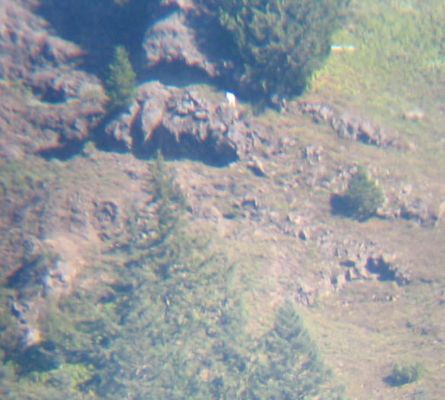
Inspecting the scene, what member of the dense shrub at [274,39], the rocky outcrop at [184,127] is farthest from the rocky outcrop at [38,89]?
the dense shrub at [274,39]

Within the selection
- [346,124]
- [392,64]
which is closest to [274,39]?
[346,124]

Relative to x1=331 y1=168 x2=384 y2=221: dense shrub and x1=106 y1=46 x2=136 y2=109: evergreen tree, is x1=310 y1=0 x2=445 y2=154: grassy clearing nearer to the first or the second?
x1=331 y1=168 x2=384 y2=221: dense shrub

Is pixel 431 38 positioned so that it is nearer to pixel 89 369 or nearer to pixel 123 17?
pixel 123 17

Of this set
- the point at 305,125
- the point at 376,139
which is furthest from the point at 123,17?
the point at 376,139

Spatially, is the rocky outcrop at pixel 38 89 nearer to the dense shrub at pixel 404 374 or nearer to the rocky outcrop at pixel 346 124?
the rocky outcrop at pixel 346 124

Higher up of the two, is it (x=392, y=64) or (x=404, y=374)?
(x=392, y=64)

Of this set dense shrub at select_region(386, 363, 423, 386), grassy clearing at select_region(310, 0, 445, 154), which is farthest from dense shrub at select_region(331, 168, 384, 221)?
dense shrub at select_region(386, 363, 423, 386)

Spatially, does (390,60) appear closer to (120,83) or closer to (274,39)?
(274,39)
